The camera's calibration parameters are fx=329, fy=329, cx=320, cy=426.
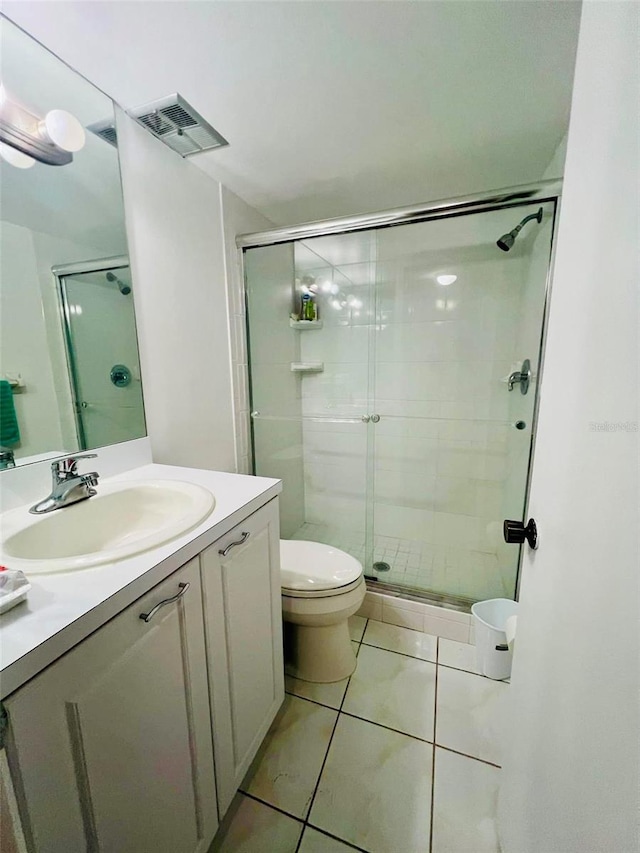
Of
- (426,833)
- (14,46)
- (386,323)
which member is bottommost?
(426,833)

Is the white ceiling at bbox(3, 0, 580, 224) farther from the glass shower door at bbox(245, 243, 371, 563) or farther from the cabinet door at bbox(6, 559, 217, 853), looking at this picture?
the cabinet door at bbox(6, 559, 217, 853)

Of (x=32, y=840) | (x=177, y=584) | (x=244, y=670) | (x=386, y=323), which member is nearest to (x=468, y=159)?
(x=386, y=323)

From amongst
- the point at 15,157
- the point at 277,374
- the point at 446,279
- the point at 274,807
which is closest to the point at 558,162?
the point at 446,279

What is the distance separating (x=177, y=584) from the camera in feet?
2.23

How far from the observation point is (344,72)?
0.98 meters

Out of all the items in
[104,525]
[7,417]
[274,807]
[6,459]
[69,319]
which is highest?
[69,319]

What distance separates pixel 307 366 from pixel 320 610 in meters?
1.47

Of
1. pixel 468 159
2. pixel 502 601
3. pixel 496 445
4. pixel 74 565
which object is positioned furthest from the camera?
pixel 496 445

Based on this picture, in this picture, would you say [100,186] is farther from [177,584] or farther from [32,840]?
[32,840]

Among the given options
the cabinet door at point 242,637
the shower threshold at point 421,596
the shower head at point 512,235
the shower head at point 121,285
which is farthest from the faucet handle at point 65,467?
the shower head at point 512,235

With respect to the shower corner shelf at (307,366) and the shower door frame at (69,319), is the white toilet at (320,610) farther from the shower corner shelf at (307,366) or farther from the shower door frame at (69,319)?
the shower corner shelf at (307,366)

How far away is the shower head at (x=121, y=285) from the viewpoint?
113 cm

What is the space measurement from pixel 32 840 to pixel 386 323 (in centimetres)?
219

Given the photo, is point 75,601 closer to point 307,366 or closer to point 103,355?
point 103,355
